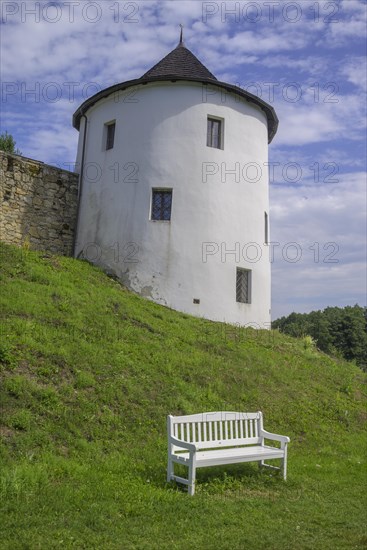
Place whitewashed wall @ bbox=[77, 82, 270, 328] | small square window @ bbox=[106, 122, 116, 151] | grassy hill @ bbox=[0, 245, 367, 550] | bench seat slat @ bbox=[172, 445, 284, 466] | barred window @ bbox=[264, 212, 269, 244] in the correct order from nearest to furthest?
grassy hill @ bbox=[0, 245, 367, 550]
bench seat slat @ bbox=[172, 445, 284, 466]
whitewashed wall @ bbox=[77, 82, 270, 328]
small square window @ bbox=[106, 122, 116, 151]
barred window @ bbox=[264, 212, 269, 244]

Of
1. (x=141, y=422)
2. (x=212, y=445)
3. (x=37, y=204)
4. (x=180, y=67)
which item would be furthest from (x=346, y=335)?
(x=212, y=445)

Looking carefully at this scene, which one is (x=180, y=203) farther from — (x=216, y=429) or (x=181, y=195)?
(x=216, y=429)

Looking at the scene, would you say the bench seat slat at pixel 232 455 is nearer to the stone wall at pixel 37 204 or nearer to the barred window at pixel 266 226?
the stone wall at pixel 37 204

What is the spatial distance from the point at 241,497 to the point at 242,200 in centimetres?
1351

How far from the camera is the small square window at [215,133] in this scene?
1912 cm

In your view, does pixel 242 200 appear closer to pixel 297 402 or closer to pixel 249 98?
pixel 249 98

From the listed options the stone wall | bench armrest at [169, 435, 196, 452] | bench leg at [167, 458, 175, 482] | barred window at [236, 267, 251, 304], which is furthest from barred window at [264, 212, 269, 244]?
bench leg at [167, 458, 175, 482]

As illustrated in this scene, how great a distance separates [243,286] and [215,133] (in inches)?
225

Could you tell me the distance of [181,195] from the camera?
1819cm

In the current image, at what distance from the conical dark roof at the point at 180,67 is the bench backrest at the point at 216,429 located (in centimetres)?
1377

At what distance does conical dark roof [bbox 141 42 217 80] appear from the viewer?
19.2 metres

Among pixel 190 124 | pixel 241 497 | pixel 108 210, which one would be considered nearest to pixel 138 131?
pixel 190 124

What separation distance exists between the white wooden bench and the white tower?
356 inches

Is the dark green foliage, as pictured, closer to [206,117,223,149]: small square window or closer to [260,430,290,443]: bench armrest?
[206,117,223,149]: small square window
